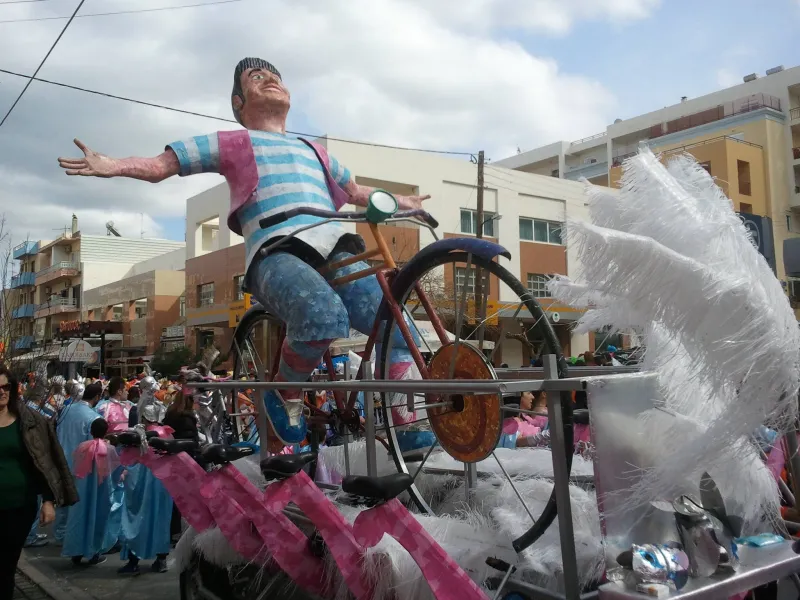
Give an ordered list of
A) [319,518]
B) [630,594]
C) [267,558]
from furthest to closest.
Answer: [267,558]
[319,518]
[630,594]

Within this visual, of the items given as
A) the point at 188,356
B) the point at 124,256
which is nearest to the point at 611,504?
the point at 188,356

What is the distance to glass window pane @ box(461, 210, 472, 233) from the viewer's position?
944 inches

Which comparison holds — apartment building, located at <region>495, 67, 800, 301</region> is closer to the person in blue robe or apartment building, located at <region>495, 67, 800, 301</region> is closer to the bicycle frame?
the person in blue robe

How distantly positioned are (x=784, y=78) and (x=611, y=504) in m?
35.3

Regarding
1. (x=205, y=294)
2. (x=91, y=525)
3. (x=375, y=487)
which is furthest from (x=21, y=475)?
(x=205, y=294)

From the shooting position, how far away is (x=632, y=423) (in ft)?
6.23

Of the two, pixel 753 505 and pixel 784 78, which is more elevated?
pixel 784 78

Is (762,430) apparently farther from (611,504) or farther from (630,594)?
(630,594)

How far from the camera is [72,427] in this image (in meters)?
7.18

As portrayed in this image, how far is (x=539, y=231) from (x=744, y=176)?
9866mm

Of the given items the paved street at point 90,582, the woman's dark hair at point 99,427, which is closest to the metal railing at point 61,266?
the paved street at point 90,582

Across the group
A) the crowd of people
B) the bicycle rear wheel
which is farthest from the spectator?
the bicycle rear wheel

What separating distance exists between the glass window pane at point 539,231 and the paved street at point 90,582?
848 inches

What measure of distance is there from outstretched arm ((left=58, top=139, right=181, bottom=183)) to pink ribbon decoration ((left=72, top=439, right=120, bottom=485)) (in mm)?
3294
